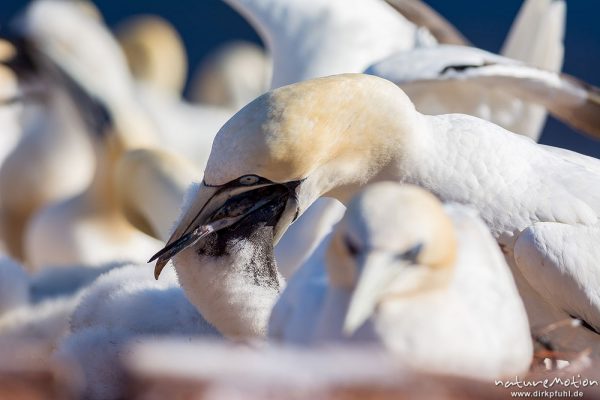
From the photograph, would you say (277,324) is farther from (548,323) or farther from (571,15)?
(571,15)

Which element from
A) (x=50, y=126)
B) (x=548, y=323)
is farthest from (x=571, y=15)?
(x=548, y=323)

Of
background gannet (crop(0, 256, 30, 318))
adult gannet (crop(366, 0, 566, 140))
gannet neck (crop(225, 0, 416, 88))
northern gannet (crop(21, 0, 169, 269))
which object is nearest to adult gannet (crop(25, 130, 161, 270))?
northern gannet (crop(21, 0, 169, 269))

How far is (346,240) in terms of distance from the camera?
4.78 ft

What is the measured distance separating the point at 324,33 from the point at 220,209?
5.29 ft

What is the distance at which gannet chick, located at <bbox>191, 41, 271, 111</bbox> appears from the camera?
26.0 feet

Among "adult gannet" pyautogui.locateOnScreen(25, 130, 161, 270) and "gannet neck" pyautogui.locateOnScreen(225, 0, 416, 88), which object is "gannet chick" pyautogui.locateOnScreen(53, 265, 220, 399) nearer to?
"gannet neck" pyautogui.locateOnScreen(225, 0, 416, 88)

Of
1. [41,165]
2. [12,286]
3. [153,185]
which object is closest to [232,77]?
[41,165]

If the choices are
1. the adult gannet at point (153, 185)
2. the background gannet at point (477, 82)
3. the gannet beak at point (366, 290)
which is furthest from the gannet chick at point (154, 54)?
the gannet beak at point (366, 290)

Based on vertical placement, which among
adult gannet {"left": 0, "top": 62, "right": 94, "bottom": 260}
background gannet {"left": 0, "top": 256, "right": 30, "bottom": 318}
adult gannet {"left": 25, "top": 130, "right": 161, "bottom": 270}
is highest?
background gannet {"left": 0, "top": 256, "right": 30, "bottom": 318}

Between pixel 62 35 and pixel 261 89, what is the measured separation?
113 inches

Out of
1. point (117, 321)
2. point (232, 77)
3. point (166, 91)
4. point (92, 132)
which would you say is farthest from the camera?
point (232, 77)

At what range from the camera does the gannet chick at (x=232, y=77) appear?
7.91 metres

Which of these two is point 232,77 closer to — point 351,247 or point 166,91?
point 166,91

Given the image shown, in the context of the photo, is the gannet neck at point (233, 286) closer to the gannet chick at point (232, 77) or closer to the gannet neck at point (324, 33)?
the gannet neck at point (324, 33)
